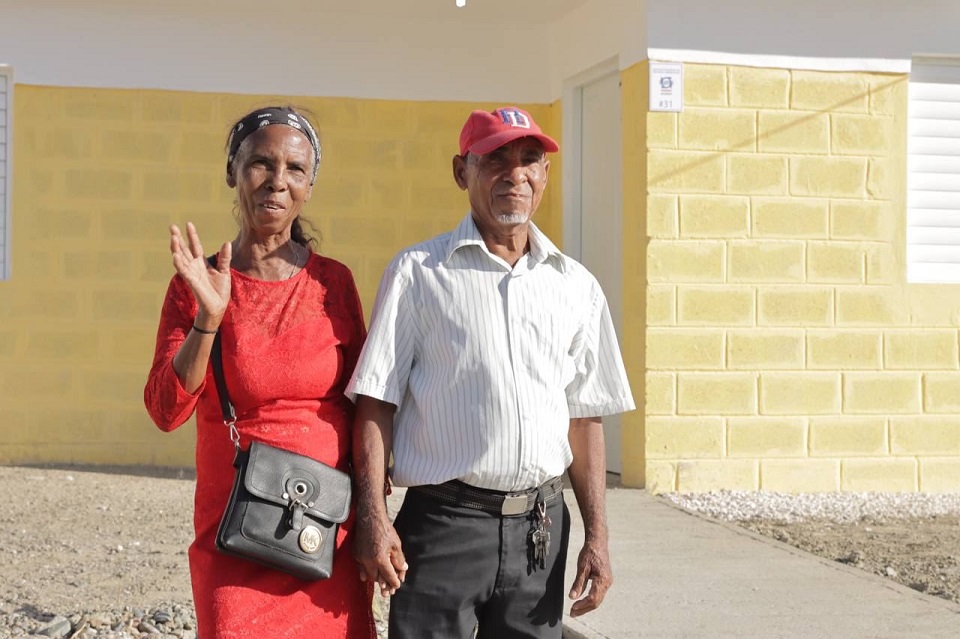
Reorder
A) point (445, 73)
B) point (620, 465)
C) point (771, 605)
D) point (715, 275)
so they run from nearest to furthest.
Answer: point (771, 605) < point (715, 275) < point (620, 465) < point (445, 73)

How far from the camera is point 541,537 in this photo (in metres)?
3.37

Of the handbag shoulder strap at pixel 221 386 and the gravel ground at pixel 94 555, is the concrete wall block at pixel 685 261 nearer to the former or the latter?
the gravel ground at pixel 94 555

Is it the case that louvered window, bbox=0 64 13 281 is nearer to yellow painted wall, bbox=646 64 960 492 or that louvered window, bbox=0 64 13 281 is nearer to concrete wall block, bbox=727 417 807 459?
yellow painted wall, bbox=646 64 960 492

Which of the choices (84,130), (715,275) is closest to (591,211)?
(715,275)

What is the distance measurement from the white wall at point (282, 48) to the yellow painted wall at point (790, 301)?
1890 millimetres

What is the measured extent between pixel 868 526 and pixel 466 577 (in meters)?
5.21

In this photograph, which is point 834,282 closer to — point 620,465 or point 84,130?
point 620,465

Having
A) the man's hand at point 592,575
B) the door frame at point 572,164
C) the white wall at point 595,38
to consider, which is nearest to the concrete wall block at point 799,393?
the door frame at point 572,164

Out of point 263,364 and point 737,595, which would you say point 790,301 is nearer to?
point 737,595

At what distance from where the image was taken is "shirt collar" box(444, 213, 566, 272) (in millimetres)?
3387

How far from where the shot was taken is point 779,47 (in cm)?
884

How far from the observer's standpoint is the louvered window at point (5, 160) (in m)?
9.85

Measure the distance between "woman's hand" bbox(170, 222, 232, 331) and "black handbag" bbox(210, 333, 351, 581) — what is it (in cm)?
16

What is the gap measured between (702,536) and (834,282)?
2467mm
